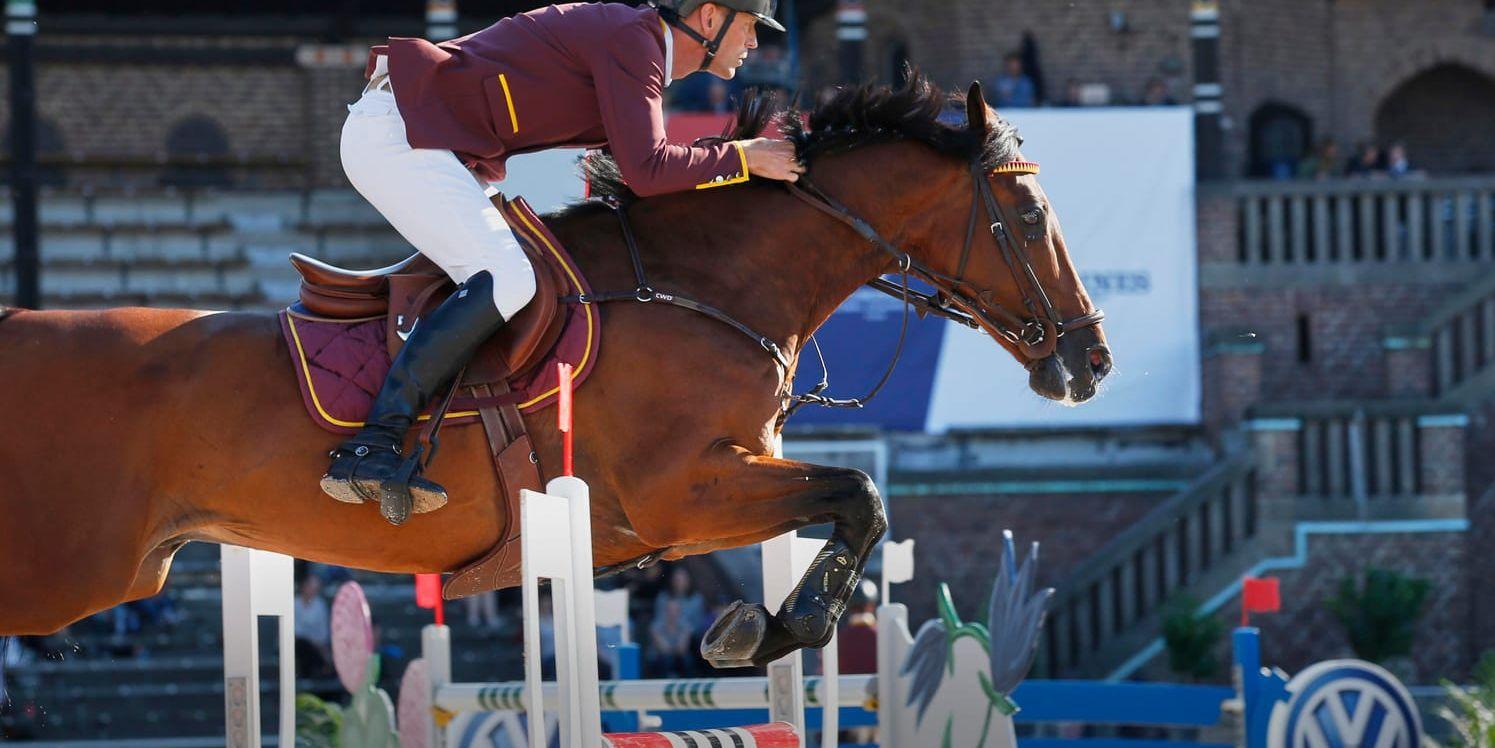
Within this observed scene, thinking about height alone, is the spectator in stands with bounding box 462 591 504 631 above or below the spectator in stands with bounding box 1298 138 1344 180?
below

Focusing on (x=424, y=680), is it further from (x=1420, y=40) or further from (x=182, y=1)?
(x=1420, y=40)

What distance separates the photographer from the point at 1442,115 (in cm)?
2314

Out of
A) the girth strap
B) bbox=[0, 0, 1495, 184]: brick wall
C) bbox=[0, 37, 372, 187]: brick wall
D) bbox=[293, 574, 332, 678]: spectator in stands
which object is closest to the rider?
the girth strap

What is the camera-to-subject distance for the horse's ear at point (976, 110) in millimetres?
5688

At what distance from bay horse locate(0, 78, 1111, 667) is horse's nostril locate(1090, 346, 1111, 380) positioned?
0.90m

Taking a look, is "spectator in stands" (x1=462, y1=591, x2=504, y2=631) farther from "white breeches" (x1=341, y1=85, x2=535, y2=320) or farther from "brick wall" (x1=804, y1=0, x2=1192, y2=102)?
"white breeches" (x1=341, y1=85, x2=535, y2=320)

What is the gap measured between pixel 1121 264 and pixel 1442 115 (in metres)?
8.91

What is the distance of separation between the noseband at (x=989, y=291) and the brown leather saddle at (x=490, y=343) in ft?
3.02

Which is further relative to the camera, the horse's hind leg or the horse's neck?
the horse's neck

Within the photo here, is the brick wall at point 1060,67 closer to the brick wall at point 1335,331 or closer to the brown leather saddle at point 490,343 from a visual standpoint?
the brick wall at point 1335,331

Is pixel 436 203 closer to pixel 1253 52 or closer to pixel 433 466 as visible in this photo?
pixel 433 466

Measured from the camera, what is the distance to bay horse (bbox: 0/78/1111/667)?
16.7 feet

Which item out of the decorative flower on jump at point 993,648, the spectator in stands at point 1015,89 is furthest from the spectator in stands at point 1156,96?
the decorative flower on jump at point 993,648

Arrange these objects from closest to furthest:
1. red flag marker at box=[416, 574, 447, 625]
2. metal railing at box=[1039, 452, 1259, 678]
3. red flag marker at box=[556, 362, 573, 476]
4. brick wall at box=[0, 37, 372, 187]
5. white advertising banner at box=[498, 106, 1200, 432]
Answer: red flag marker at box=[556, 362, 573, 476] < red flag marker at box=[416, 574, 447, 625] < metal railing at box=[1039, 452, 1259, 678] < white advertising banner at box=[498, 106, 1200, 432] < brick wall at box=[0, 37, 372, 187]
